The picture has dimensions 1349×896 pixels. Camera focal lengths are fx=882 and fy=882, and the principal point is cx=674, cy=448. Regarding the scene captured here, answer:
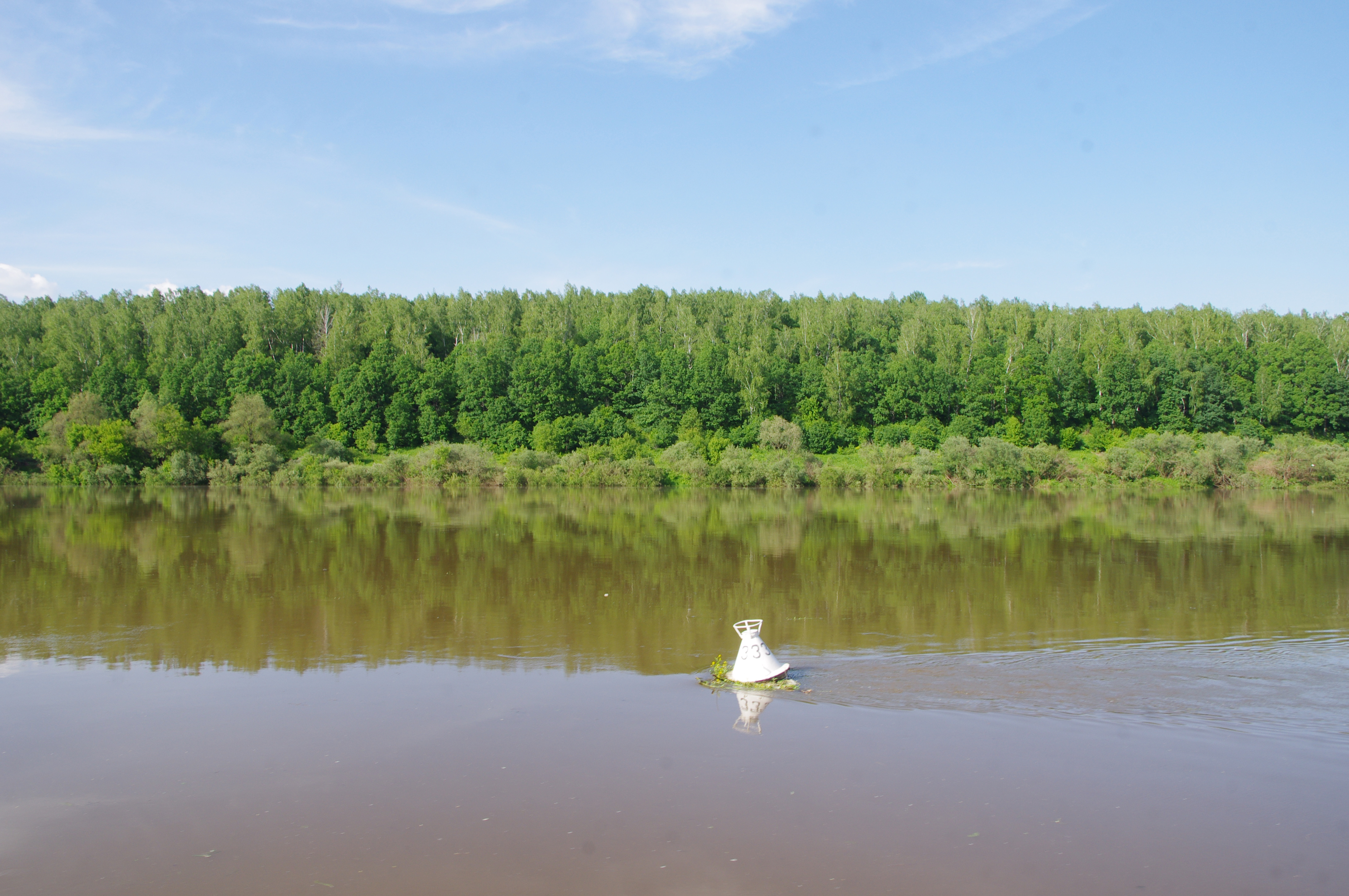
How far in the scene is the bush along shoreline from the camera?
6053 cm

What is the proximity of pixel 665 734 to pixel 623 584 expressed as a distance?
32.5ft

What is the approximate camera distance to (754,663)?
1079cm

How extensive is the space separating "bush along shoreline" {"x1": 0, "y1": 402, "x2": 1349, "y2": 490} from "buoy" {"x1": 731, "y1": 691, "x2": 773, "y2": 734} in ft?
171

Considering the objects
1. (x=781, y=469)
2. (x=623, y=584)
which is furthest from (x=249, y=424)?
(x=623, y=584)

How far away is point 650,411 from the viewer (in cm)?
7475

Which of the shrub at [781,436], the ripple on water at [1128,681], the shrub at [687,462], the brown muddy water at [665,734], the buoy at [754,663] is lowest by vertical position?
the brown muddy water at [665,734]

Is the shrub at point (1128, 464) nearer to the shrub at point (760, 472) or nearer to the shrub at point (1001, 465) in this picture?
the shrub at point (1001, 465)

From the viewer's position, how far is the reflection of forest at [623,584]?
44.3ft

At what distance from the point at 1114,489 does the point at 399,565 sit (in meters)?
51.8

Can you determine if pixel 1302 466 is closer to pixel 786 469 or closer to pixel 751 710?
pixel 786 469

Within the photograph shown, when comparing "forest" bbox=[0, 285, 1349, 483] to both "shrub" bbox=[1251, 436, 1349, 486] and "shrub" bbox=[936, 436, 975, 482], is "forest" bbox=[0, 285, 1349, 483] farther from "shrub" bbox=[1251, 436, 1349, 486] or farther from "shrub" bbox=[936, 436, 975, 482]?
"shrub" bbox=[1251, 436, 1349, 486]

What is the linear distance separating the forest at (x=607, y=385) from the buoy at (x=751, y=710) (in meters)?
54.3

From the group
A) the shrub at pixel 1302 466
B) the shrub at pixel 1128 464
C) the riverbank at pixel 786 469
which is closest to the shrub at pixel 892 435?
the riverbank at pixel 786 469

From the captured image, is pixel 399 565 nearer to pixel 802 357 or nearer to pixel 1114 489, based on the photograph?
pixel 1114 489
